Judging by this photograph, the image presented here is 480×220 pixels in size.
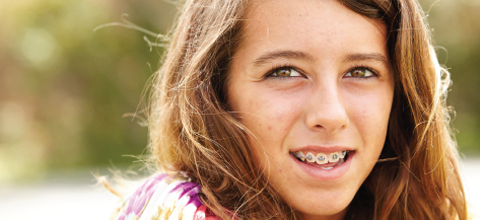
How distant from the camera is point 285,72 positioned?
168 centimetres

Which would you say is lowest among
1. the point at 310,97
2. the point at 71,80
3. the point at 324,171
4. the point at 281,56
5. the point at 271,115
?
the point at 71,80

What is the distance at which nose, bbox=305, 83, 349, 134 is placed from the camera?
1555mm

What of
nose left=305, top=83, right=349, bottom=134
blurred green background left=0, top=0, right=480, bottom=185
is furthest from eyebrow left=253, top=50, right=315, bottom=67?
blurred green background left=0, top=0, right=480, bottom=185

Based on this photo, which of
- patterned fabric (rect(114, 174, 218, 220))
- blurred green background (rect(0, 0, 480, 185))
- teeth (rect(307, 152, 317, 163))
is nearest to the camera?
patterned fabric (rect(114, 174, 218, 220))

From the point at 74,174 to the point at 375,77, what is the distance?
6.19 m

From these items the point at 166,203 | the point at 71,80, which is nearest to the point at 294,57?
the point at 166,203

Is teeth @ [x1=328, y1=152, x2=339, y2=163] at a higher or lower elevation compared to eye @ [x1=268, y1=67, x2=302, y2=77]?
lower

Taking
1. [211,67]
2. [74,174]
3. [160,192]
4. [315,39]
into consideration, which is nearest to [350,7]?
[315,39]

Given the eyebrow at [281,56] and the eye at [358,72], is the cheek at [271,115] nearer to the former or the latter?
the eyebrow at [281,56]

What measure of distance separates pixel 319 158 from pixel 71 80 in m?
7.34

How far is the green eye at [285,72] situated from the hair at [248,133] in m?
0.22

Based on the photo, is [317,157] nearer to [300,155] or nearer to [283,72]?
[300,155]

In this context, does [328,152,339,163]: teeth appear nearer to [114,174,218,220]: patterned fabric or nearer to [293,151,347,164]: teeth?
[293,151,347,164]: teeth

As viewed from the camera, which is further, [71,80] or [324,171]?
[71,80]
